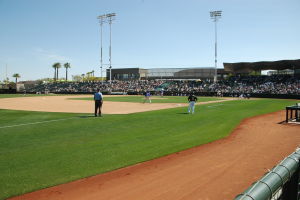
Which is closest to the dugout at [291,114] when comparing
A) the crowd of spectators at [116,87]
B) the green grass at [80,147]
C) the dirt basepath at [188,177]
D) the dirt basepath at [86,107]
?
the green grass at [80,147]

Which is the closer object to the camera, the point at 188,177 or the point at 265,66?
the point at 188,177

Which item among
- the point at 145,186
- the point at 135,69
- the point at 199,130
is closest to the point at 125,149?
the point at 145,186

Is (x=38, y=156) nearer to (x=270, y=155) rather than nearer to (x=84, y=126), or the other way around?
(x=84, y=126)

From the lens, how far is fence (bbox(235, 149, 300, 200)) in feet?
7.03

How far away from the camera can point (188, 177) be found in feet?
21.7

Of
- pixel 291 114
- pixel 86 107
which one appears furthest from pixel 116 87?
pixel 291 114

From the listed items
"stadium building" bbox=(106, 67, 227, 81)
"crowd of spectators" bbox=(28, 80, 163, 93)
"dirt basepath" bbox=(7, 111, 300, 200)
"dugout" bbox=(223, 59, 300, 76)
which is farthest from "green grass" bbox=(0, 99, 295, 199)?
"stadium building" bbox=(106, 67, 227, 81)

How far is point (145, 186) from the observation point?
6059mm

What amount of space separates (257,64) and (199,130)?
2097 inches

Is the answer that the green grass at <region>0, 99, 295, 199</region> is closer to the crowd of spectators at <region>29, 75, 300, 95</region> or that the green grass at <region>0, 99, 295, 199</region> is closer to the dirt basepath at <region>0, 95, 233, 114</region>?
the dirt basepath at <region>0, 95, 233, 114</region>

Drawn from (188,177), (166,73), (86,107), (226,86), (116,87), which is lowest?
(188,177)

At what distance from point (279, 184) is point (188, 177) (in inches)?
172

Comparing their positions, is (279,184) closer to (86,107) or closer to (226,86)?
(86,107)

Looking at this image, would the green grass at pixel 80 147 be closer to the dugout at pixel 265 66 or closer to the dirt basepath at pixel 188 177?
the dirt basepath at pixel 188 177
